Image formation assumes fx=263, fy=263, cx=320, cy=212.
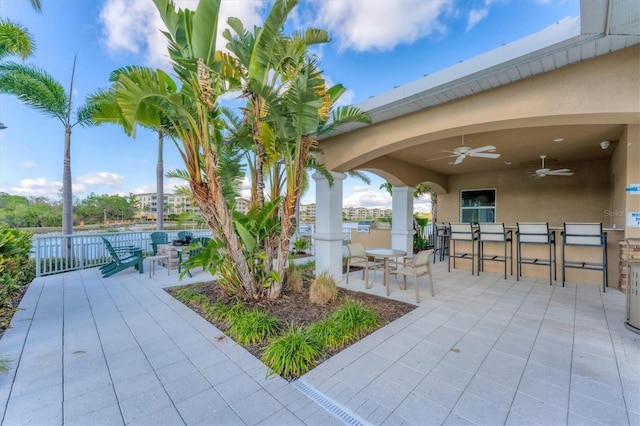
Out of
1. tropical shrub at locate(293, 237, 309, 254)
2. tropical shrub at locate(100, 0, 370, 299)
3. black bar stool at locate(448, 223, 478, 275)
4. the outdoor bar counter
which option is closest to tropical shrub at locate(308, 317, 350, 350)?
tropical shrub at locate(100, 0, 370, 299)

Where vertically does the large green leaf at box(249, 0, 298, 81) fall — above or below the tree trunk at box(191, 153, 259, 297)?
above

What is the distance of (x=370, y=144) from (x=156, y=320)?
14.7ft

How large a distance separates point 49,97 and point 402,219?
10.7m

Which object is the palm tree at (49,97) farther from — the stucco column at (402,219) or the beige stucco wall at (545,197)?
the beige stucco wall at (545,197)

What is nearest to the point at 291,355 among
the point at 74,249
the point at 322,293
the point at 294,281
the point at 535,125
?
the point at 322,293

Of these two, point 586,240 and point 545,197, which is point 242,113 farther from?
point 545,197

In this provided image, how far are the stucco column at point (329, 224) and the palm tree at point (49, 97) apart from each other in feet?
25.4

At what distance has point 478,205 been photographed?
10406 millimetres

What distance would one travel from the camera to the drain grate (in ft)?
5.93

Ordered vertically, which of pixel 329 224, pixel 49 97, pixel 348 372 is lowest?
pixel 348 372

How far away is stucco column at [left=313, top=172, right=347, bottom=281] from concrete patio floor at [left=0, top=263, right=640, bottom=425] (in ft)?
7.36

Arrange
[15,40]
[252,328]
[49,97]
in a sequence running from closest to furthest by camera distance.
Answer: [252,328] < [15,40] < [49,97]

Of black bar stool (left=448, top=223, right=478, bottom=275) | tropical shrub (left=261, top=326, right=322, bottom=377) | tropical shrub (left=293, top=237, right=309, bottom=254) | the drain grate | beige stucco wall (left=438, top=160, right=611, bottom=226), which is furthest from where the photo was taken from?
tropical shrub (left=293, top=237, right=309, bottom=254)

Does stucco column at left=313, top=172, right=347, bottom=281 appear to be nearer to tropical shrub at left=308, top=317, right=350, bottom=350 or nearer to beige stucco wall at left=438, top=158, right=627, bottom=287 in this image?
tropical shrub at left=308, top=317, right=350, bottom=350
